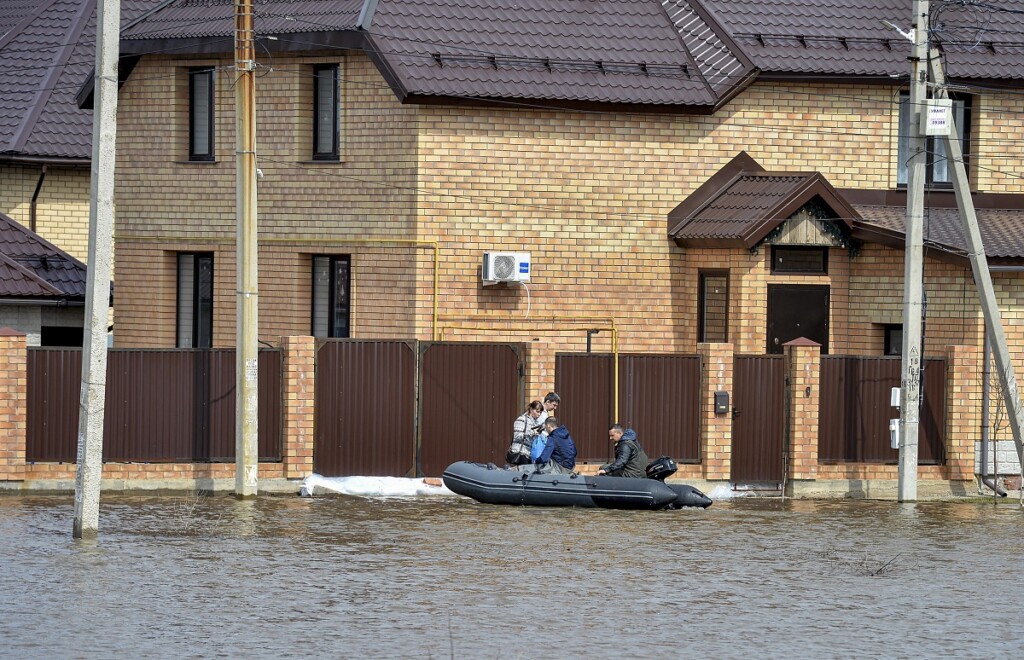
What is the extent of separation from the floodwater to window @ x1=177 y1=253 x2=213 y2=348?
6.45 m

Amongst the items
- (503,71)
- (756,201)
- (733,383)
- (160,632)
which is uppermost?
(503,71)

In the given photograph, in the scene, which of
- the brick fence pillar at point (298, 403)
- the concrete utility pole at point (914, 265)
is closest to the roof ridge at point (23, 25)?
the brick fence pillar at point (298, 403)

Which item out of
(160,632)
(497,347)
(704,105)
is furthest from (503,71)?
(160,632)

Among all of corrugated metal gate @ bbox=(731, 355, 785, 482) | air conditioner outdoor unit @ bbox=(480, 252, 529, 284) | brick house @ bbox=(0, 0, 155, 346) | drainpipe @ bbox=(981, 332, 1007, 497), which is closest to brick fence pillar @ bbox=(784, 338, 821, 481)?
corrugated metal gate @ bbox=(731, 355, 785, 482)

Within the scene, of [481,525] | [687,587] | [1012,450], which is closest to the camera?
[687,587]

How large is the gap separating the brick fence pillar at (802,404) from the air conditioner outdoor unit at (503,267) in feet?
14.0

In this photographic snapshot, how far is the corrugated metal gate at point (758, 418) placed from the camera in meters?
23.8

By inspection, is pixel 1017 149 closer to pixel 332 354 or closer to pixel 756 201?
pixel 756 201

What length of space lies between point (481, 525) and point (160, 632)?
732cm

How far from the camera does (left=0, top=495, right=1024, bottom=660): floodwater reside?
42.5 feet

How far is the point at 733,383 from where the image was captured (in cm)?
2384

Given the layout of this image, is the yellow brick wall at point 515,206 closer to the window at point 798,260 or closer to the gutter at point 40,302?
the window at point 798,260

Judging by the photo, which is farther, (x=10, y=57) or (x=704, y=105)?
(x=10, y=57)

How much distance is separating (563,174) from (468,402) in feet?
15.0
